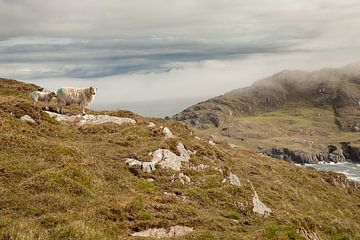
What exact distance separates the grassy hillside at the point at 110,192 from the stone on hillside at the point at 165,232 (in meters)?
0.34

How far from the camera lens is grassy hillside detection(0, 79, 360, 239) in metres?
18.5

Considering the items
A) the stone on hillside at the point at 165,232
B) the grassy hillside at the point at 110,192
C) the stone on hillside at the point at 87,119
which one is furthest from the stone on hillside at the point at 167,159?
the stone on hillside at the point at 165,232

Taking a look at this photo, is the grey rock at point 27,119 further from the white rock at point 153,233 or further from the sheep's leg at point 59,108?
the white rock at point 153,233

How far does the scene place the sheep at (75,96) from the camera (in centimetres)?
4256

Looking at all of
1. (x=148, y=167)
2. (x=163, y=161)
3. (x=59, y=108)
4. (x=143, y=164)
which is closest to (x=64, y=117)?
(x=59, y=108)

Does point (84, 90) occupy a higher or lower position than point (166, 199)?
higher

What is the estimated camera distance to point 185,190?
27.5 meters

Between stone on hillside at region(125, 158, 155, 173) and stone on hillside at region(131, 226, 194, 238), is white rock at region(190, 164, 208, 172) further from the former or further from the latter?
stone on hillside at region(131, 226, 194, 238)

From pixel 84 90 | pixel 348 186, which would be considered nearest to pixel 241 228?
pixel 84 90

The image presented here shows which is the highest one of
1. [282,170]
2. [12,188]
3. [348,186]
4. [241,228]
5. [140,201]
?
[12,188]

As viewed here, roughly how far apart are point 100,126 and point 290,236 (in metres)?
22.8

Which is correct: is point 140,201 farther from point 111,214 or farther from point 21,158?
point 21,158

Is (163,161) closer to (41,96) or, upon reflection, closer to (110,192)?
(110,192)

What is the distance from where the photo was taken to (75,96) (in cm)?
4306
